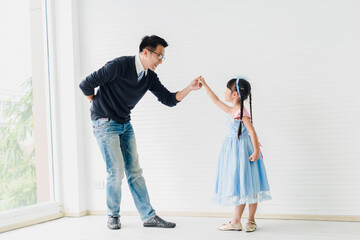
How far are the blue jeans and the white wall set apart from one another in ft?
1.33

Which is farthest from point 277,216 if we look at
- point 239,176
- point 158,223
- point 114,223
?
point 114,223

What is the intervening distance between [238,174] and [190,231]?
502mm

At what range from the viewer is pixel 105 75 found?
2666 mm

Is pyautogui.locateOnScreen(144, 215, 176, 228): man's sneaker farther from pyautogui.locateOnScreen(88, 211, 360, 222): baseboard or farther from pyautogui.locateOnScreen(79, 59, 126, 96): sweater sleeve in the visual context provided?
pyautogui.locateOnScreen(79, 59, 126, 96): sweater sleeve

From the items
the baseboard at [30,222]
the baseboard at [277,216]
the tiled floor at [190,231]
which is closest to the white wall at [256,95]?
the baseboard at [277,216]

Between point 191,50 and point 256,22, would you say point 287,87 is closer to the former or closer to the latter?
point 256,22

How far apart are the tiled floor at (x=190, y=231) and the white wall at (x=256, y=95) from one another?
0.65 ft

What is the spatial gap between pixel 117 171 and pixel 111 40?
1.26 meters

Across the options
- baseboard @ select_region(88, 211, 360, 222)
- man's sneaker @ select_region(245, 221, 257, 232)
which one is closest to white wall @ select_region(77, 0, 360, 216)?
baseboard @ select_region(88, 211, 360, 222)

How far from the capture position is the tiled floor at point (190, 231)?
96.4 inches

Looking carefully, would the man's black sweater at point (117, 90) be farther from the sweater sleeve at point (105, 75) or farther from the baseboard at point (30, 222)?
the baseboard at point (30, 222)

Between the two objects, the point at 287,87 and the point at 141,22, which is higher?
the point at 141,22

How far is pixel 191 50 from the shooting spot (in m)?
3.21

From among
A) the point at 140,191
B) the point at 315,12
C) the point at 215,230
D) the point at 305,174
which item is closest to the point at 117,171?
the point at 140,191
